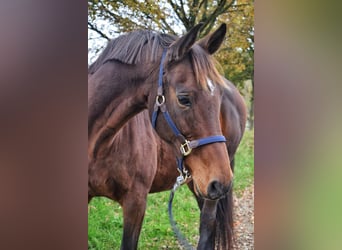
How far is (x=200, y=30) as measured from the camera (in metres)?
2.38

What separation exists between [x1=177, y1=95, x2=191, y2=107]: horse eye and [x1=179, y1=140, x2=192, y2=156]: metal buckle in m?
0.20

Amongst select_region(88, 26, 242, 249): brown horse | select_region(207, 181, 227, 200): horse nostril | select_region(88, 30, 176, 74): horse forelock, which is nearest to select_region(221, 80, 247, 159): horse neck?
select_region(88, 26, 242, 249): brown horse

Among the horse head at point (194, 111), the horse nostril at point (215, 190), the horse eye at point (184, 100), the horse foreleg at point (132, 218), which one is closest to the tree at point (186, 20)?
the horse head at point (194, 111)

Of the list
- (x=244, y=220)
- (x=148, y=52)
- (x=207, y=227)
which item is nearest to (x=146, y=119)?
(x=148, y=52)

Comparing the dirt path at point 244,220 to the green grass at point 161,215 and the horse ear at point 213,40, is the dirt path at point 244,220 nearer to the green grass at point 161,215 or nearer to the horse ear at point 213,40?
the green grass at point 161,215

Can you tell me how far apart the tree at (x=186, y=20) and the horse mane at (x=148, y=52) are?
0.18 ft

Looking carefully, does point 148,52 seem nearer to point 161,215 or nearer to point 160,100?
point 160,100

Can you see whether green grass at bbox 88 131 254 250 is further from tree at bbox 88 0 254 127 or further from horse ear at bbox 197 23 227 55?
horse ear at bbox 197 23 227 55

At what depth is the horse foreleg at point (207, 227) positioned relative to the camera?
2465 mm
